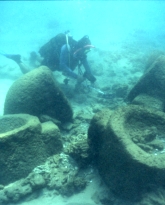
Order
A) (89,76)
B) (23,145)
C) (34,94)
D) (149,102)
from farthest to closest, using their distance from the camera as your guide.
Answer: (89,76), (149,102), (34,94), (23,145)

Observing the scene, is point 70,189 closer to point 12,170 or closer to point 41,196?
point 41,196

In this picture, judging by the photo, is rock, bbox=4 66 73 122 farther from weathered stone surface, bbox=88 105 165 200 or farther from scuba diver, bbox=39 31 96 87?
scuba diver, bbox=39 31 96 87

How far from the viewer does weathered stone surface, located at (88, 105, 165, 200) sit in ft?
10.7

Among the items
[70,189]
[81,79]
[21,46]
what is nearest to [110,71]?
[81,79]

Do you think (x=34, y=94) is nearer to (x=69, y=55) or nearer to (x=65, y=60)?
(x=65, y=60)

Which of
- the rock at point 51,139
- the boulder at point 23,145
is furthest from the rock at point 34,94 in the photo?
the rock at point 51,139

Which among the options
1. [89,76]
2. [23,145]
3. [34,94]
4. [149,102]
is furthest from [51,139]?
[89,76]

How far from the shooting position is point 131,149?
11.0 ft

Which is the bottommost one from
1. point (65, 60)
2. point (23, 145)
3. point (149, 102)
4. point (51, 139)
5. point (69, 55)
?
point (51, 139)

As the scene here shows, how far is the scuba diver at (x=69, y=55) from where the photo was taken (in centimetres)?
876

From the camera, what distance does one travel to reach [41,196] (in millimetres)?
4250

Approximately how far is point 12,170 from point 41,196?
3.11 feet

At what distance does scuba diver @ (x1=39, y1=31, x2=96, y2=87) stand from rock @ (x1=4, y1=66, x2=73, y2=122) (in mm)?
3003

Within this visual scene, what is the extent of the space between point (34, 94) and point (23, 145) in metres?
1.82
